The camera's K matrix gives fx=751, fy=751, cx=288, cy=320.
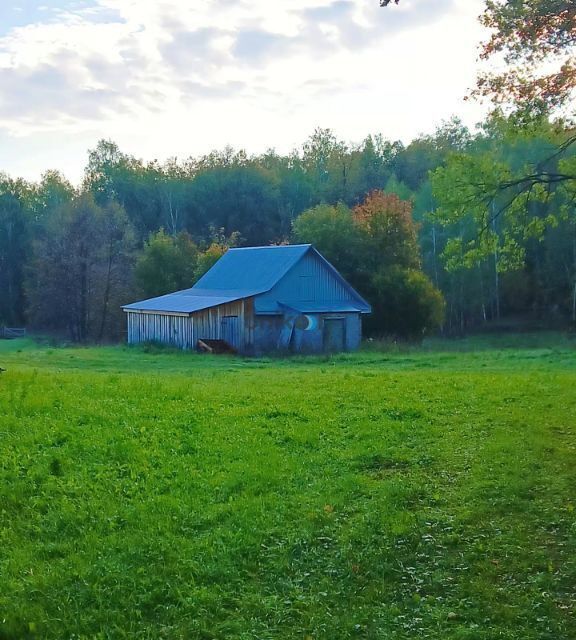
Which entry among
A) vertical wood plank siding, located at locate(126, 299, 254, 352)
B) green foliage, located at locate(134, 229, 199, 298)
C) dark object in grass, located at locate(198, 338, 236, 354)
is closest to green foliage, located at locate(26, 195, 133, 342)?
green foliage, located at locate(134, 229, 199, 298)

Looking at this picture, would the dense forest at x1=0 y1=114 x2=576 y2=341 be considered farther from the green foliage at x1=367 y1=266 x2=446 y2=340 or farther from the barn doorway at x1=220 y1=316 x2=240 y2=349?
the barn doorway at x1=220 y1=316 x2=240 y2=349

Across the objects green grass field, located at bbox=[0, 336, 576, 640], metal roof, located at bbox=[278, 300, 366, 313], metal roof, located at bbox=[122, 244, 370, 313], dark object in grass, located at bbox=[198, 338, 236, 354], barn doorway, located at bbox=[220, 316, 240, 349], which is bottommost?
green grass field, located at bbox=[0, 336, 576, 640]

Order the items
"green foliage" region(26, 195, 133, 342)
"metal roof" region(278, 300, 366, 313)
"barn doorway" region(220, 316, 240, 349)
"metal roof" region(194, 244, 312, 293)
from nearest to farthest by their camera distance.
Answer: "barn doorway" region(220, 316, 240, 349)
"metal roof" region(278, 300, 366, 313)
"metal roof" region(194, 244, 312, 293)
"green foliage" region(26, 195, 133, 342)

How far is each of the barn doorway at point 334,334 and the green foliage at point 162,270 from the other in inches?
690

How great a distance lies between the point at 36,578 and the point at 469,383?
1236 centimetres

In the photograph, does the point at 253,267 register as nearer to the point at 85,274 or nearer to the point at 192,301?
the point at 192,301

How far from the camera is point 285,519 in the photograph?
801cm

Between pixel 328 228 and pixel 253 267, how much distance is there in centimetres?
688

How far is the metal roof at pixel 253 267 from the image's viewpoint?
39.1 meters

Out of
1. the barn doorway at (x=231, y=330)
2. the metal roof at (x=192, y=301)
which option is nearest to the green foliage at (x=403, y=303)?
the metal roof at (x=192, y=301)

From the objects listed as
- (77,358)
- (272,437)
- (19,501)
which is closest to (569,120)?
(272,437)

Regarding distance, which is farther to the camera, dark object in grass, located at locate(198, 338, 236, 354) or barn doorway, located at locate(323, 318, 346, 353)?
barn doorway, located at locate(323, 318, 346, 353)

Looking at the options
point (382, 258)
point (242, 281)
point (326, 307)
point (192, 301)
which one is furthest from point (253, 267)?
point (382, 258)

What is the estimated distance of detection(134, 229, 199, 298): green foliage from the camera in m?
54.1
